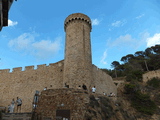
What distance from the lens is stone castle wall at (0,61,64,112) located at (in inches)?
729

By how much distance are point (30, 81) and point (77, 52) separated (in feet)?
26.7

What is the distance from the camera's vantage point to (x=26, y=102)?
725 inches

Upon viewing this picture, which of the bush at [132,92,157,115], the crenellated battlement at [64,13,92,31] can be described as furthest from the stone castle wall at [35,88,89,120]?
the bush at [132,92,157,115]

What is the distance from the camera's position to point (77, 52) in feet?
52.0

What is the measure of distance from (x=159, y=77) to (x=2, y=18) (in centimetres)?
2900

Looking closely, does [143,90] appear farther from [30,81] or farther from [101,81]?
[30,81]

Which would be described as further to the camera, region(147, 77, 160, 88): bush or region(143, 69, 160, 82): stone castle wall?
region(143, 69, 160, 82): stone castle wall

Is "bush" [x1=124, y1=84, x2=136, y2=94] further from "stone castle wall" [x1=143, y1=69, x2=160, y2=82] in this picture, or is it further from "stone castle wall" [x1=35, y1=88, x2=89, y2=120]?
"stone castle wall" [x1=35, y1=88, x2=89, y2=120]

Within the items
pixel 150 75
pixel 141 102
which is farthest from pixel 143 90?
pixel 150 75

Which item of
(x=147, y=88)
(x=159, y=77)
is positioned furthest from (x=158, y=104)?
(x=159, y=77)

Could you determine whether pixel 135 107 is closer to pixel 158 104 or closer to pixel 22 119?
pixel 158 104

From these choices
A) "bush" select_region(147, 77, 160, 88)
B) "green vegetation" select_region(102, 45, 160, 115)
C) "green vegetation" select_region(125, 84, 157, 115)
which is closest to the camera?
"green vegetation" select_region(125, 84, 157, 115)

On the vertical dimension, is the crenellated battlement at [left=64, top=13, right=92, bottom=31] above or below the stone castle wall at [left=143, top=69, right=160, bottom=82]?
above

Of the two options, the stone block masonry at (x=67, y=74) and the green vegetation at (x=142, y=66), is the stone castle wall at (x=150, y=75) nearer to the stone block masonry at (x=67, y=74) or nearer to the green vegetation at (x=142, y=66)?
the green vegetation at (x=142, y=66)
